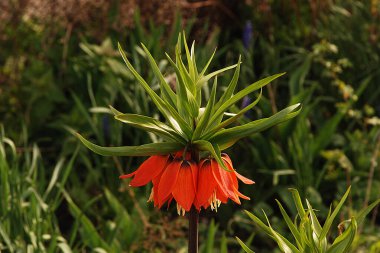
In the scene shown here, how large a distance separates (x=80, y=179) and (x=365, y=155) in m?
1.44

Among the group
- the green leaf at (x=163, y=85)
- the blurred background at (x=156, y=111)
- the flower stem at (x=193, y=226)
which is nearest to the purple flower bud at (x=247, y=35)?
the blurred background at (x=156, y=111)

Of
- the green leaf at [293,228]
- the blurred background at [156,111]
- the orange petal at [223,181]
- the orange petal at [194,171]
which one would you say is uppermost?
the orange petal at [194,171]

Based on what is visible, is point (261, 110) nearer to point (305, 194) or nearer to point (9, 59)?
point (305, 194)

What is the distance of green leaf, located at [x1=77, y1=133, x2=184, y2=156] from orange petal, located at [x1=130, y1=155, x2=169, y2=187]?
0.04 m

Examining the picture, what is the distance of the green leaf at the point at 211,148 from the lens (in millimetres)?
1448

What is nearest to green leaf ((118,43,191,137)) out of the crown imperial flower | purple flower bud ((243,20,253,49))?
the crown imperial flower

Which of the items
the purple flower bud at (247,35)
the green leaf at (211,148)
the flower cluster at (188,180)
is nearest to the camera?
the green leaf at (211,148)

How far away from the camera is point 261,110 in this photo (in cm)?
385

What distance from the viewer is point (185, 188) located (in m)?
1.56

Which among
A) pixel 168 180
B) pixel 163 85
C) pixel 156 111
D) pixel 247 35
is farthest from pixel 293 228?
pixel 247 35

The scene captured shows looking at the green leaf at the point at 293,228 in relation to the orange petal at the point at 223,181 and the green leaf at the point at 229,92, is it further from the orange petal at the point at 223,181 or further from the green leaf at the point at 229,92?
the green leaf at the point at 229,92

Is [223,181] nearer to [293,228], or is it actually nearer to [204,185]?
[204,185]

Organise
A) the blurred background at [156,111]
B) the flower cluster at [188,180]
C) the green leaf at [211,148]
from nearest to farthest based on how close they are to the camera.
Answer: the green leaf at [211,148] → the flower cluster at [188,180] → the blurred background at [156,111]

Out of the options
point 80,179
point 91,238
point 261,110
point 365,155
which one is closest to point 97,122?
point 80,179
